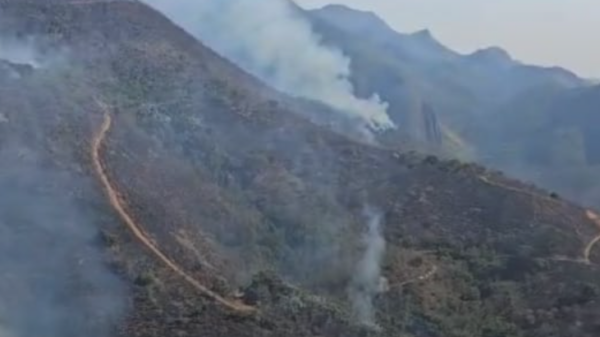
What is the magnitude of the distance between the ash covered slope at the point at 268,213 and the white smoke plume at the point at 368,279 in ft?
0.45

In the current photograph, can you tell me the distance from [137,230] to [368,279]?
404 inches

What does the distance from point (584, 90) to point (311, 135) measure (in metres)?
71.8

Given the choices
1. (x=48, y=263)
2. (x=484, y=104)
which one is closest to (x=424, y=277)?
(x=48, y=263)

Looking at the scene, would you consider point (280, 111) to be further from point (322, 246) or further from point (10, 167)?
point (10, 167)

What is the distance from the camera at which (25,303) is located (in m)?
36.3

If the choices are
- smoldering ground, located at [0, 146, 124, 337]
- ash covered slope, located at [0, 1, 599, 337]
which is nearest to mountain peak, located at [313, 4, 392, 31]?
ash covered slope, located at [0, 1, 599, 337]

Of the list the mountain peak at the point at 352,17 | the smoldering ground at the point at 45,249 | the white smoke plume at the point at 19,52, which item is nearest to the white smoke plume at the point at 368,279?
the smoldering ground at the point at 45,249

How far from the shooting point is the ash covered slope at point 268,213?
40.6 meters

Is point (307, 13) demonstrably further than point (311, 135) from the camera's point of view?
Yes

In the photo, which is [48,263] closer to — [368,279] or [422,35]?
[368,279]

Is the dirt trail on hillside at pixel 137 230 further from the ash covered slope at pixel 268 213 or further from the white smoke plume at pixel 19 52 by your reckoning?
the white smoke plume at pixel 19 52

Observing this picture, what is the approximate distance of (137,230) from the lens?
4300cm

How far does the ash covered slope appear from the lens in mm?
40562

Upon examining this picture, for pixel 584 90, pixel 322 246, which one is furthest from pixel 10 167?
pixel 584 90
